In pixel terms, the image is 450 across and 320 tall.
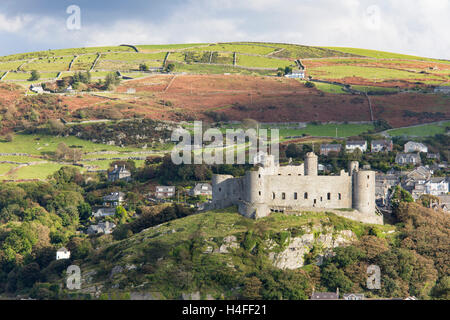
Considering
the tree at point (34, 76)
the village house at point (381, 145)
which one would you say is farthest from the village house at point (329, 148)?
the tree at point (34, 76)

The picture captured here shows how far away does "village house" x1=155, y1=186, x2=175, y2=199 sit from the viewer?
10556 cm

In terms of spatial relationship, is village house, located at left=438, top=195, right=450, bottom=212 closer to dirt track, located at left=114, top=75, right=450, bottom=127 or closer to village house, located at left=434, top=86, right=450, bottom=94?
dirt track, located at left=114, top=75, right=450, bottom=127

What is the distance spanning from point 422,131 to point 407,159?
27628 mm

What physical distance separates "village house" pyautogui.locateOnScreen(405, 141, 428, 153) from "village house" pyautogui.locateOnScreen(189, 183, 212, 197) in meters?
40.6

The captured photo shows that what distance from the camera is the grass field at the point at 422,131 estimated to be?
14362 centimetres

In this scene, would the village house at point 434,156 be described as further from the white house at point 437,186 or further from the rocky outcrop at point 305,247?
the rocky outcrop at point 305,247

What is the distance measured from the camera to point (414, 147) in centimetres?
12900

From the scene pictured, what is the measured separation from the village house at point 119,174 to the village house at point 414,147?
47924 millimetres

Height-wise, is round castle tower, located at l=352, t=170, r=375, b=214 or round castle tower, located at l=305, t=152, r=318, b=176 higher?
round castle tower, located at l=305, t=152, r=318, b=176

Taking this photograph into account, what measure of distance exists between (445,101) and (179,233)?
4432 inches

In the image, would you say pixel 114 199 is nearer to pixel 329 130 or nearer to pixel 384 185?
pixel 384 185

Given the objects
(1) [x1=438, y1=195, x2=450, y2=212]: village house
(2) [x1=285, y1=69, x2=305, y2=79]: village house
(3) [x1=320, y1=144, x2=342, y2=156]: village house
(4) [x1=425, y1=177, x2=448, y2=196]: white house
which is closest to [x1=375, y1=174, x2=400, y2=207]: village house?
(4) [x1=425, y1=177, x2=448, y2=196]: white house
